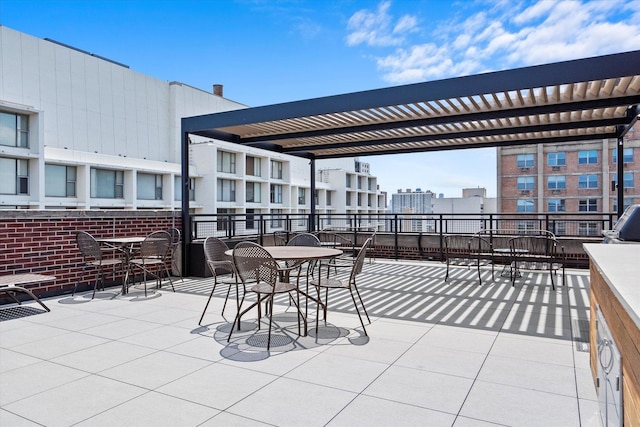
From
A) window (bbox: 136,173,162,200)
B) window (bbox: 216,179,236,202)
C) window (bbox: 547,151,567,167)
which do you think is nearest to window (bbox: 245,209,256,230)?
window (bbox: 216,179,236,202)

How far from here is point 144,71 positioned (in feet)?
101

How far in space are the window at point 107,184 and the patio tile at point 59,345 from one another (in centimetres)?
2293

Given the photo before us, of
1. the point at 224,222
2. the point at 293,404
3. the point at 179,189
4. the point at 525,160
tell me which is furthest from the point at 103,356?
the point at 525,160

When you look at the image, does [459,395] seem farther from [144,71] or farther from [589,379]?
[144,71]

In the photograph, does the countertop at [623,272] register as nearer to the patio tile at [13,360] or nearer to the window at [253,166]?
the patio tile at [13,360]

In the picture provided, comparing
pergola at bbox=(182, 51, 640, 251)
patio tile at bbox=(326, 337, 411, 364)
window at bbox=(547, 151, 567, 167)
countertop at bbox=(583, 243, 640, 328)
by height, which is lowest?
patio tile at bbox=(326, 337, 411, 364)

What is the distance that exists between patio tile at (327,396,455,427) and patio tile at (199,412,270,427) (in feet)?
1.33

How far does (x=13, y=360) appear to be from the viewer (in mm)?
3164

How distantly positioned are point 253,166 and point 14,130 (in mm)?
16630

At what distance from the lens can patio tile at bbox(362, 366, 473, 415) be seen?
8.03 ft

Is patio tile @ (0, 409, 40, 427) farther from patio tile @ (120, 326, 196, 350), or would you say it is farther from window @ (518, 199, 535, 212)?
window @ (518, 199, 535, 212)

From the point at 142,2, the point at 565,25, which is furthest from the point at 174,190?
the point at 565,25

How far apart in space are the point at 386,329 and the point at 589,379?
66.6 inches

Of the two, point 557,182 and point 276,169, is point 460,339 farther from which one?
point 557,182
